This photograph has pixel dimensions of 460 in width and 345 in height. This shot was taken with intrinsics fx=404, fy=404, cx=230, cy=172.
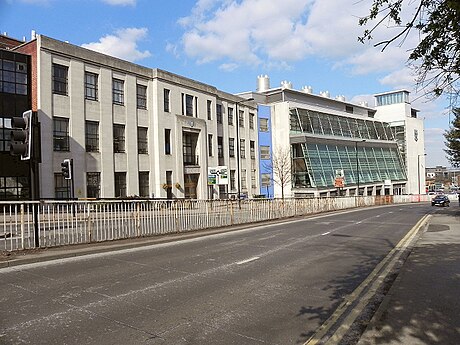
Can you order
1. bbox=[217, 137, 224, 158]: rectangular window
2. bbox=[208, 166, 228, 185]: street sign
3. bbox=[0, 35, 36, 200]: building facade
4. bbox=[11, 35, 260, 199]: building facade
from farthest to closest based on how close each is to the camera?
bbox=[217, 137, 224, 158]: rectangular window < bbox=[208, 166, 228, 185]: street sign < bbox=[11, 35, 260, 199]: building facade < bbox=[0, 35, 36, 200]: building facade

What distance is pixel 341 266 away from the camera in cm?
966

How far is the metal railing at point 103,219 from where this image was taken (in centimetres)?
1070

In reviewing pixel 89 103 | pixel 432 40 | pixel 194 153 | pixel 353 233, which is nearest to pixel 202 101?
pixel 194 153

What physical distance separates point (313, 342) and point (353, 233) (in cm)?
1351

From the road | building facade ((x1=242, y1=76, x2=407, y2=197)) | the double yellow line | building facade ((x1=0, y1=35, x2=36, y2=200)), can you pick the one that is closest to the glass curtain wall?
building facade ((x1=242, y1=76, x2=407, y2=197))

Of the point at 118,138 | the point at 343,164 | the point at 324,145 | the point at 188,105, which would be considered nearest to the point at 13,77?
the point at 118,138

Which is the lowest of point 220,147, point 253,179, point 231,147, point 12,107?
point 253,179

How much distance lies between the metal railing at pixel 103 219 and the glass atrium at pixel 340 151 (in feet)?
126

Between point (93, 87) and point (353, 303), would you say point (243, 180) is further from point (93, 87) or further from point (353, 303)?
point (353, 303)

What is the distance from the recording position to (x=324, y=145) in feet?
209

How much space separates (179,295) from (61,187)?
83.4ft

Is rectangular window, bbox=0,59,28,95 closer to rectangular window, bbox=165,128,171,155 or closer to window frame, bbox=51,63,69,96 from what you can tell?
window frame, bbox=51,63,69,96

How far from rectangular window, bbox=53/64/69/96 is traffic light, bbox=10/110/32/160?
20824mm

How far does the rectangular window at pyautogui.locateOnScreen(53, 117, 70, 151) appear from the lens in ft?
96.7
